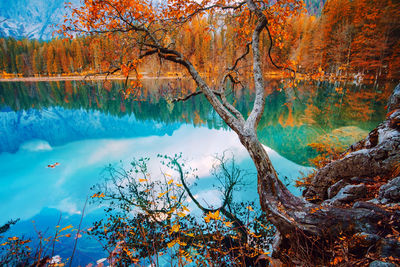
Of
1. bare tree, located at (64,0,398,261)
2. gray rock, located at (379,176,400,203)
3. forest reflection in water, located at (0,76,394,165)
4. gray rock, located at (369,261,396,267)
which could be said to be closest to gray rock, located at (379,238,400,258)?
gray rock, located at (369,261,396,267)

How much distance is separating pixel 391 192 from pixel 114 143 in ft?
49.1

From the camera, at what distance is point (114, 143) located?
46.7 ft

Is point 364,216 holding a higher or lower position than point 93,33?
lower

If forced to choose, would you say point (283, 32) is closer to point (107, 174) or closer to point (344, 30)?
point (107, 174)

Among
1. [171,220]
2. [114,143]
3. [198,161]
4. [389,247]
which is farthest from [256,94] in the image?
[114,143]

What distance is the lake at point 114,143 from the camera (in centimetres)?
671

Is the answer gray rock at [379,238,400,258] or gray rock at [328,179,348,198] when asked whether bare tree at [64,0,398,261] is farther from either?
gray rock at [328,179,348,198]

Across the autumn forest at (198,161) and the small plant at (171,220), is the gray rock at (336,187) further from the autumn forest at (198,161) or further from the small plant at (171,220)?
the small plant at (171,220)

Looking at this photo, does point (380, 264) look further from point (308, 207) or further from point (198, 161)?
point (198, 161)

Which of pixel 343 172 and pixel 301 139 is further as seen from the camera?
pixel 301 139

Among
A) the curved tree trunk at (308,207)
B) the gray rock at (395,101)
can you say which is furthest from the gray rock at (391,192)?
the gray rock at (395,101)

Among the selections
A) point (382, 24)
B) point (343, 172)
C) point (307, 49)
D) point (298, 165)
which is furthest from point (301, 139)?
point (307, 49)

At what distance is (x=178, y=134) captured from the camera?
604 inches

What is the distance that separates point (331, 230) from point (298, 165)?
7.22 m
